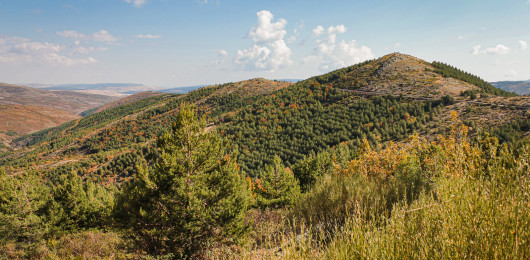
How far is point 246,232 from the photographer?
40.8 feet

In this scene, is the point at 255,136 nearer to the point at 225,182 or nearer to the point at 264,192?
the point at 264,192

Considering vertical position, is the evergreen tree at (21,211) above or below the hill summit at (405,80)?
below

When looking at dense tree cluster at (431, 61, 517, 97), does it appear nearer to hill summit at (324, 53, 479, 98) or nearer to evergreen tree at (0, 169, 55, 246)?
hill summit at (324, 53, 479, 98)

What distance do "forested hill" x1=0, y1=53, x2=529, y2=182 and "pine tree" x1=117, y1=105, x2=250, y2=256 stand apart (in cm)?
2918

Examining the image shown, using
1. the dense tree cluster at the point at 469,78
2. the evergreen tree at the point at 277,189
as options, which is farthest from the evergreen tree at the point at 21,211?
the dense tree cluster at the point at 469,78

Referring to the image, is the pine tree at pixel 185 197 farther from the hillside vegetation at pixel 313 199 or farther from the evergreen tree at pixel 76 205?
the evergreen tree at pixel 76 205

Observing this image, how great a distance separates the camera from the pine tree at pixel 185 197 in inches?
417

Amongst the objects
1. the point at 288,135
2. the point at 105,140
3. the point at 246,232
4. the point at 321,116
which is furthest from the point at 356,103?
the point at 105,140

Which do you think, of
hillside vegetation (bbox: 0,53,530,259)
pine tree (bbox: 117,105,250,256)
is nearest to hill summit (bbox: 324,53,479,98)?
hillside vegetation (bbox: 0,53,530,259)

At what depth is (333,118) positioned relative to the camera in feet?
317

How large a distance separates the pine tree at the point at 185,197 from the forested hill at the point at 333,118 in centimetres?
2918

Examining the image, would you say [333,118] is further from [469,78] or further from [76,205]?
[76,205]

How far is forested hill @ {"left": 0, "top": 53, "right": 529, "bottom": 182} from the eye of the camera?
61.5m

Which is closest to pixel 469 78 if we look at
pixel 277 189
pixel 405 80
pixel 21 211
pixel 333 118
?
pixel 405 80
